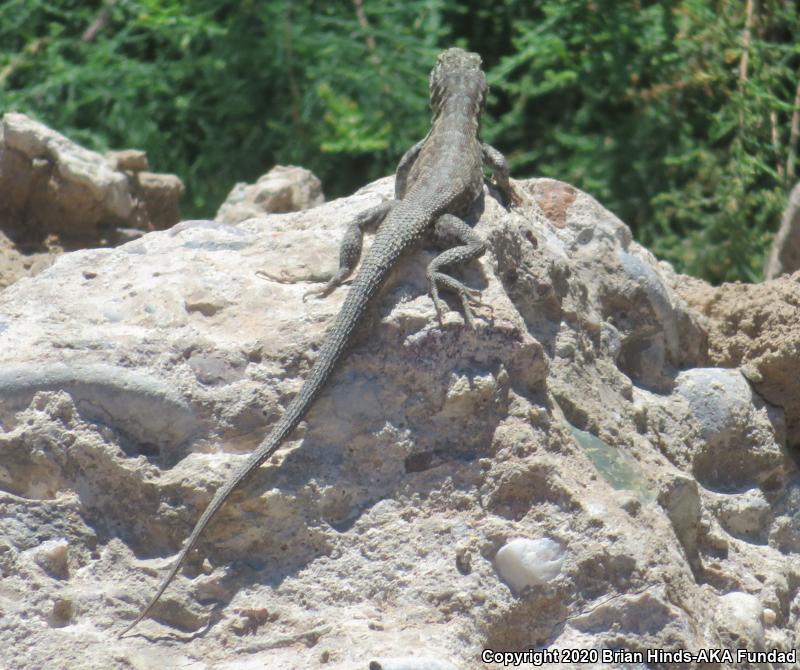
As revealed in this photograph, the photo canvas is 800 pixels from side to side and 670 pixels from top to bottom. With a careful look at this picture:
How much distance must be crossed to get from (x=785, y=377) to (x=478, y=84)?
192 centimetres

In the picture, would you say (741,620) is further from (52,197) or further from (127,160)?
(127,160)

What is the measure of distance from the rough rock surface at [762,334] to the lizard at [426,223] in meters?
0.86

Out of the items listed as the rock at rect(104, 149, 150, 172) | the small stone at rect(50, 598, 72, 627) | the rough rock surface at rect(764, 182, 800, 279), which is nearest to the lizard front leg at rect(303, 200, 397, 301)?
the small stone at rect(50, 598, 72, 627)

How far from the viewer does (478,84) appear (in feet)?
16.9

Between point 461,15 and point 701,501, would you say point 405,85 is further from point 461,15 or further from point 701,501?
point 701,501

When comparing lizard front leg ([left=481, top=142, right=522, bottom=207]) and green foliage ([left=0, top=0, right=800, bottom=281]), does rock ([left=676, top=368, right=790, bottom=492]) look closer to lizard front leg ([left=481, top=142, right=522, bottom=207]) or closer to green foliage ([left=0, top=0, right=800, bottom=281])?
lizard front leg ([left=481, top=142, right=522, bottom=207])

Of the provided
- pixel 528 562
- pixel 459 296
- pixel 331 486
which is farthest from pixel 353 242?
pixel 528 562

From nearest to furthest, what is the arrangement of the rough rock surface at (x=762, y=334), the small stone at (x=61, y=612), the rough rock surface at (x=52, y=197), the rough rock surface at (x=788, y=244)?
the small stone at (x=61, y=612)
the rough rock surface at (x=762, y=334)
the rough rock surface at (x=52, y=197)
the rough rock surface at (x=788, y=244)

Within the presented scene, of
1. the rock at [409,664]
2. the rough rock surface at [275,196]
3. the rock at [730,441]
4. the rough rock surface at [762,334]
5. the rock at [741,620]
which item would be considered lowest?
the rock at [409,664]

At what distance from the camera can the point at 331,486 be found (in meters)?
3.07

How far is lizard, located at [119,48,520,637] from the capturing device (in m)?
3.08

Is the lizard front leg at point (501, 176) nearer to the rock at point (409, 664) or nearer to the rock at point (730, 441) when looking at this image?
the rock at point (730, 441)

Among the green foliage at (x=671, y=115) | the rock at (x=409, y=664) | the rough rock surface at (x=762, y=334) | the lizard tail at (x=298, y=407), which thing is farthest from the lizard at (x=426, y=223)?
the green foliage at (x=671, y=115)

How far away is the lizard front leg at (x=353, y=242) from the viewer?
347cm
